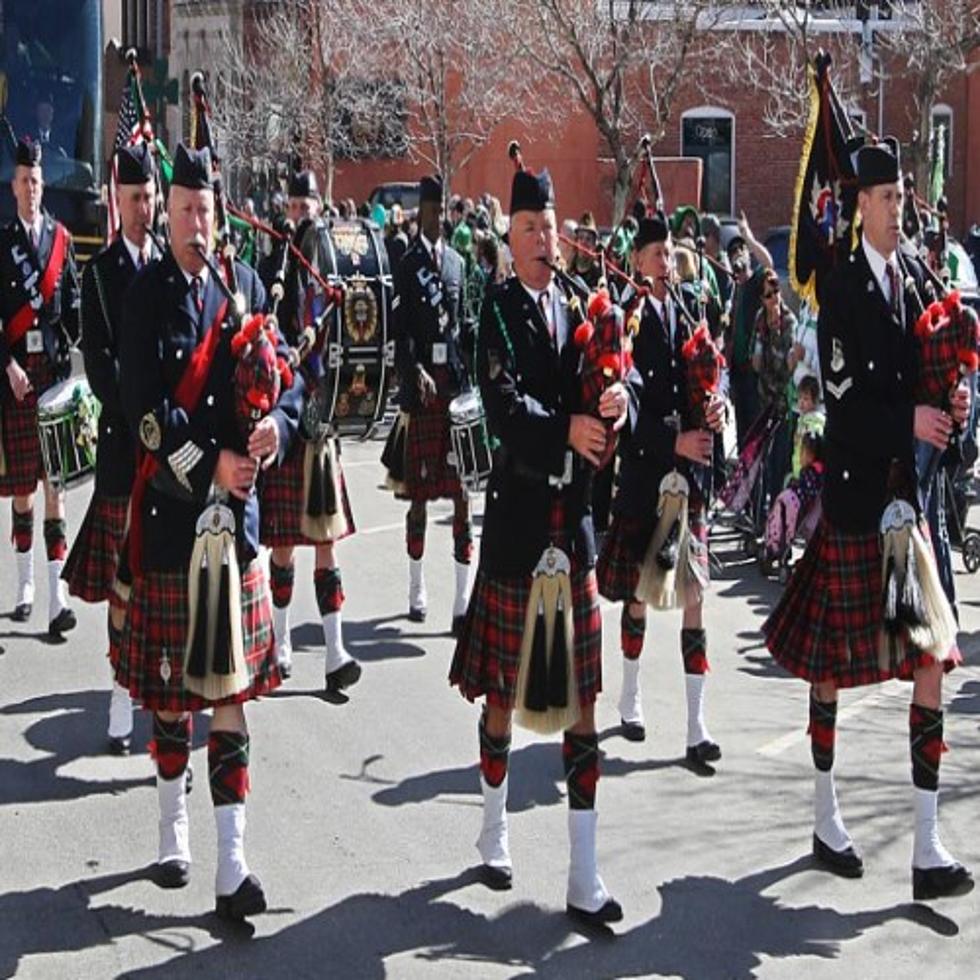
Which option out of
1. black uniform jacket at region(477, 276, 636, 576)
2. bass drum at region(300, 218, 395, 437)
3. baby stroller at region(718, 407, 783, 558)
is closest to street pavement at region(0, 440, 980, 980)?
black uniform jacket at region(477, 276, 636, 576)

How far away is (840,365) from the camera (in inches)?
205

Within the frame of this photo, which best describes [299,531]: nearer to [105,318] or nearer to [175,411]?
[105,318]

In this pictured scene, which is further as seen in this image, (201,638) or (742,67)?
(742,67)

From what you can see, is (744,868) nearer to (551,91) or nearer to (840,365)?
(840,365)

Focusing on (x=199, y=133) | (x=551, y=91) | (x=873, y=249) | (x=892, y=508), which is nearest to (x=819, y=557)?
(x=892, y=508)

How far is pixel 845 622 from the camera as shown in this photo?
5.29 metres

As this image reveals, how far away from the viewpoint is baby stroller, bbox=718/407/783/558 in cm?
1002

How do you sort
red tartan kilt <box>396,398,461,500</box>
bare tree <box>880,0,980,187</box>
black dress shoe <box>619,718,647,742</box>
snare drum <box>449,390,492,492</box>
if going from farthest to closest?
bare tree <box>880,0,980,187</box>, red tartan kilt <box>396,398,461,500</box>, snare drum <box>449,390,492,492</box>, black dress shoe <box>619,718,647,742</box>

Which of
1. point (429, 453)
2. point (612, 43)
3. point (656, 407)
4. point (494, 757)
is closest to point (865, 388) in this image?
point (656, 407)

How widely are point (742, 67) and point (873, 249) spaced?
900 inches

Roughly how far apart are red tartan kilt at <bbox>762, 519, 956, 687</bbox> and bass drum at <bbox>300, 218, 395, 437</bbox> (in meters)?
2.59

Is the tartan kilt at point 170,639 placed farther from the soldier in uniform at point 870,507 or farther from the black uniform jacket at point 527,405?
the soldier in uniform at point 870,507

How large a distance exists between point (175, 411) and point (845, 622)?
6.81ft

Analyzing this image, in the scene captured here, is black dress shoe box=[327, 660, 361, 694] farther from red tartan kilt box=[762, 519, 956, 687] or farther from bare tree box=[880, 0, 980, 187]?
bare tree box=[880, 0, 980, 187]
